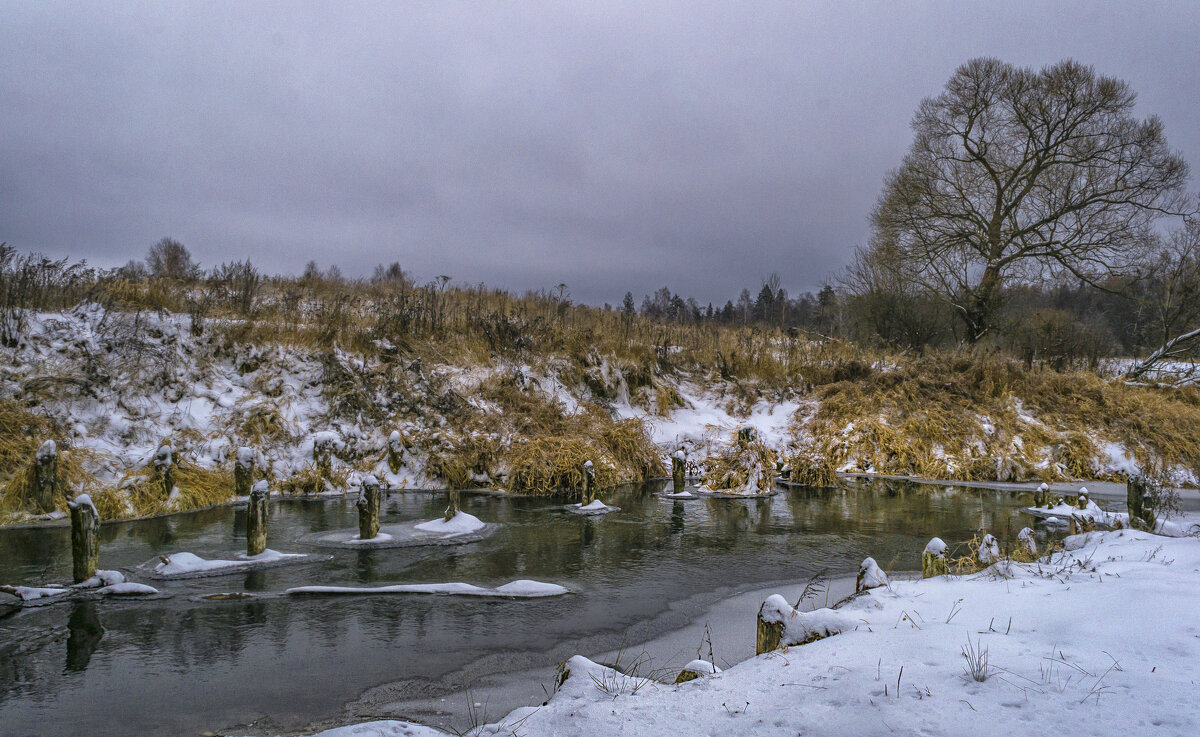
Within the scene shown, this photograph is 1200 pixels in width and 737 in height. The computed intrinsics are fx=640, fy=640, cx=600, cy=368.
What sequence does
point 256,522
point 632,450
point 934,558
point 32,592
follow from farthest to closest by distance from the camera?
1. point 632,450
2. point 256,522
3. point 934,558
4. point 32,592

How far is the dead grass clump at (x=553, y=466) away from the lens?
12.6 m

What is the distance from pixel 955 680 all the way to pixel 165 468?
11195 millimetres

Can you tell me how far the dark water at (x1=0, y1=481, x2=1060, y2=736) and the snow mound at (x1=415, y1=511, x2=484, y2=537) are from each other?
45cm

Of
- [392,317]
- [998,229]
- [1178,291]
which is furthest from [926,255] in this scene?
[392,317]

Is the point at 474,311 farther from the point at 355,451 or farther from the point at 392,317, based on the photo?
the point at 355,451

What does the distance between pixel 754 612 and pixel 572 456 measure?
24.6 feet

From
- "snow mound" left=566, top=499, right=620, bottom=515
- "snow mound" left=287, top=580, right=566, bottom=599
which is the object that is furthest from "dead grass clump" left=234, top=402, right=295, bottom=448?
"snow mound" left=287, top=580, right=566, bottom=599

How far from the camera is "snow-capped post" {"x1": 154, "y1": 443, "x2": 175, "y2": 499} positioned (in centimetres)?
1003

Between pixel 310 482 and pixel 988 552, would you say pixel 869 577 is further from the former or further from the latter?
pixel 310 482

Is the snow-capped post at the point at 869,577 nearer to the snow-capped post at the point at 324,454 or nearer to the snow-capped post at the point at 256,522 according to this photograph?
the snow-capped post at the point at 256,522

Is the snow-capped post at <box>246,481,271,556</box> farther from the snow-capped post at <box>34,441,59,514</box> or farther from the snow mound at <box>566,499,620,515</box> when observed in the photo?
the snow mound at <box>566,499,620,515</box>

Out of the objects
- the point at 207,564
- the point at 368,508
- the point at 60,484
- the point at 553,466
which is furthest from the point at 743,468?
the point at 60,484

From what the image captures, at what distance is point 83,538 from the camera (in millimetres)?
5887

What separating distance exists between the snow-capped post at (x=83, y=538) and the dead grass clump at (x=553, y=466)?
7267 mm
